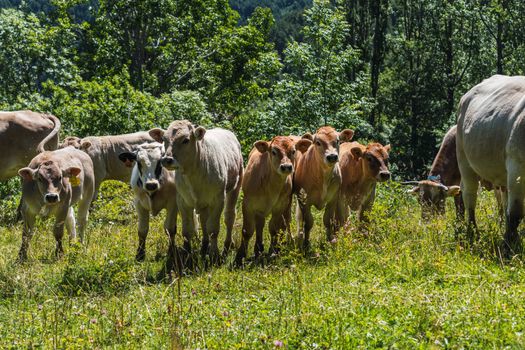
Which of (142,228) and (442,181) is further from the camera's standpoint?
(442,181)

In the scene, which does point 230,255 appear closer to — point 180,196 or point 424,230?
point 180,196

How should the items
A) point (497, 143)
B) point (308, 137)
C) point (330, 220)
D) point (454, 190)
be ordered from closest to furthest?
point (497, 143) → point (330, 220) → point (308, 137) → point (454, 190)

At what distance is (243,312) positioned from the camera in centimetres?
712

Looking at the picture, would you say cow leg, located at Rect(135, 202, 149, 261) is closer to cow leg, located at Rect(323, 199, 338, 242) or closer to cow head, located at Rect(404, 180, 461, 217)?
cow leg, located at Rect(323, 199, 338, 242)

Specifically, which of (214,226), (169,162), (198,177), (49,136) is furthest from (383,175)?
(49,136)

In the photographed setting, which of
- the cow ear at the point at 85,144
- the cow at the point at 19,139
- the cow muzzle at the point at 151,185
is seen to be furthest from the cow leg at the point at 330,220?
the cow ear at the point at 85,144

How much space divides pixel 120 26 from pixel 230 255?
83.7 feet

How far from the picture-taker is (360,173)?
1298 centimetres

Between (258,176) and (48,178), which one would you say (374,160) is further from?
(48,178)

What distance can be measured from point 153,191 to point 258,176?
168 centimetres

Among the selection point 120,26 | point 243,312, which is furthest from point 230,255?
point 120,26

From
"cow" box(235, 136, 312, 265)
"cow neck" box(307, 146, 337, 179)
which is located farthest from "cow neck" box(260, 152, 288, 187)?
"cow neck" box(307, 146, 337, 179)

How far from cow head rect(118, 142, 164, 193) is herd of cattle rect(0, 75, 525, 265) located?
2cm

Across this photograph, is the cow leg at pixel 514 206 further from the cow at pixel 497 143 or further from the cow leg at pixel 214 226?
the cow leg at pixel 214 226
